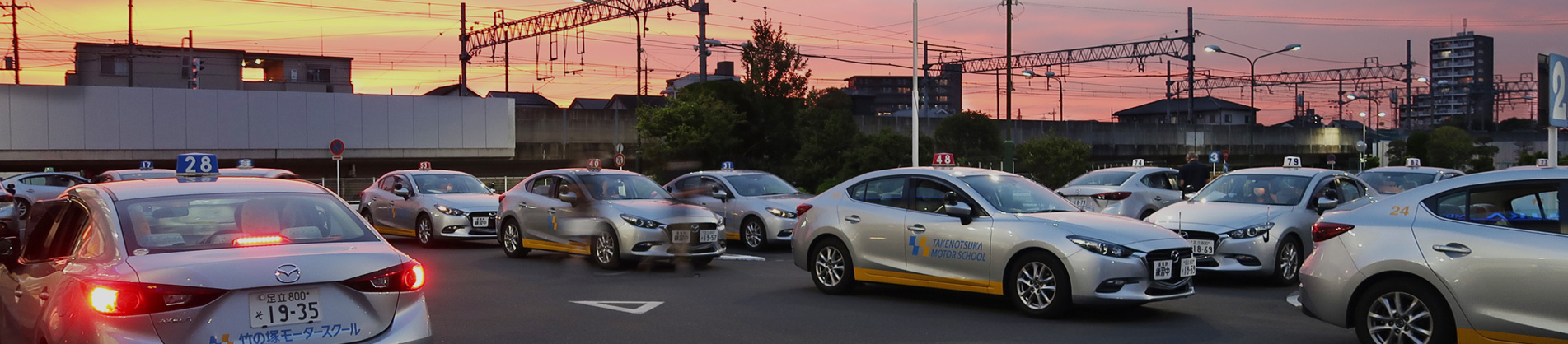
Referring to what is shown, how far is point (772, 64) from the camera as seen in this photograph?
127 feet

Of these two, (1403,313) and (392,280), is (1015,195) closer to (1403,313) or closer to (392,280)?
(1403,313)

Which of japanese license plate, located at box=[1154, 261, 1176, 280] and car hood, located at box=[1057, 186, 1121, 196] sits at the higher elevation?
car hood, located at box=[1057, 186, 1121, 196]

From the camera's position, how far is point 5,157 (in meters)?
45.1

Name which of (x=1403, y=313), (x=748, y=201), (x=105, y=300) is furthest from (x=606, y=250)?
(x=105, y=300)

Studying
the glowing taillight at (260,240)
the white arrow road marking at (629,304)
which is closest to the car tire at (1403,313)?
the white arrow road marking at (629,304)

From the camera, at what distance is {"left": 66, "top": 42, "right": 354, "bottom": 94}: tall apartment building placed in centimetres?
6444

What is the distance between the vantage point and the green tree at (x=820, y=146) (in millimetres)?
36094

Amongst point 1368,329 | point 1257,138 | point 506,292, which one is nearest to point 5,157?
point 506,292

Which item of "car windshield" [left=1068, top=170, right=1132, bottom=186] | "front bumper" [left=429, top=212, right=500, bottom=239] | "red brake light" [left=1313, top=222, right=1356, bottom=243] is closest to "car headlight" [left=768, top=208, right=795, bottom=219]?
"front bumper" [left=429, top=212, right=500, bottom=239]

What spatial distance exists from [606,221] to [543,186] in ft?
7.19

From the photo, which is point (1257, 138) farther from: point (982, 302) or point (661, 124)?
point (982, 302)

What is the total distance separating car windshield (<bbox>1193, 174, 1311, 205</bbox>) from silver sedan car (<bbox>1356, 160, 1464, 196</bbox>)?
4688 mm

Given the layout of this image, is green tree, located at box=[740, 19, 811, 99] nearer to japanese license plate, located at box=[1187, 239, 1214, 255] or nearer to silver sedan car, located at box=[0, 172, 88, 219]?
silver sedan car, located at box=[0, 172, 88, 219]

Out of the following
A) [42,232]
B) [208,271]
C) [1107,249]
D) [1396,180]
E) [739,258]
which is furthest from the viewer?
[1396,180]
